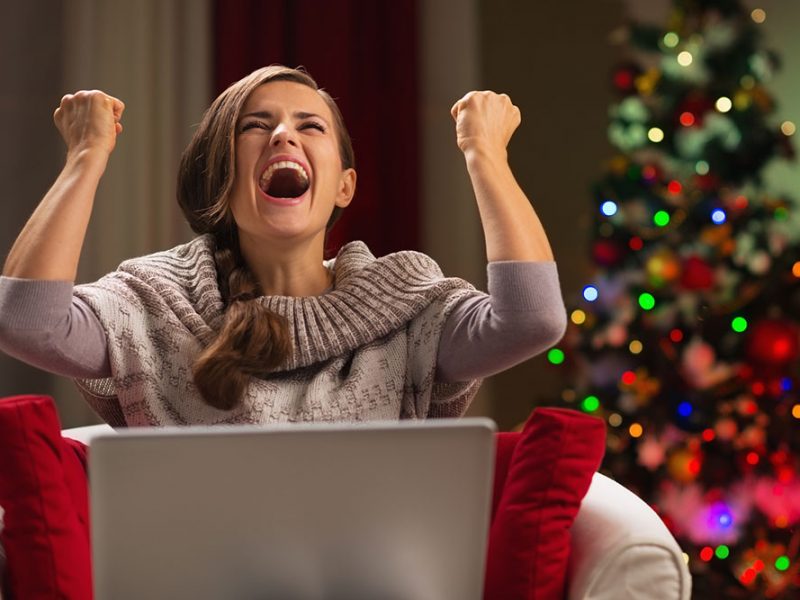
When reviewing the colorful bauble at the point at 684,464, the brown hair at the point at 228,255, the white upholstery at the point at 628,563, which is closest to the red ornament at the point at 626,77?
the colorful bauble at the point at 684,464

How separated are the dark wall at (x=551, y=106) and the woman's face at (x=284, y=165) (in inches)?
83.8

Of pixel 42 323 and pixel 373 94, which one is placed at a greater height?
pixel 373 94

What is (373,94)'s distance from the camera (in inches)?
150

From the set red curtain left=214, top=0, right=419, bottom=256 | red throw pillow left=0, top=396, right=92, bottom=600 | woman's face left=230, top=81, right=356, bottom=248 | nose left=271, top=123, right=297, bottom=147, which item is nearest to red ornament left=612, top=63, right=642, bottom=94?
red curtain left=214, top=0, right=419, bottom=256

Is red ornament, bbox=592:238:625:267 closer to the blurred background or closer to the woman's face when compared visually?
the blurred background

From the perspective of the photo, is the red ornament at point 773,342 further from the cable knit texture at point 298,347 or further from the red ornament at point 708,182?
the cable knit texture at point 298,347

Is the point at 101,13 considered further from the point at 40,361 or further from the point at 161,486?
the point at 161,486

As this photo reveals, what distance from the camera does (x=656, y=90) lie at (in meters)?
3.20

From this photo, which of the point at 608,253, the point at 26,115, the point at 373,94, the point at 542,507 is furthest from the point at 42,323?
the point at 373,94

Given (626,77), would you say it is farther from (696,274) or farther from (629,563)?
(629,563)

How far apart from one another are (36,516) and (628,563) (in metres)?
0.80

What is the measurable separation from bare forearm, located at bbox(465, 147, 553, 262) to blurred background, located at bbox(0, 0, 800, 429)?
1932mm

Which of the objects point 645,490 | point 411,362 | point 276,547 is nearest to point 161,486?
point 276,547

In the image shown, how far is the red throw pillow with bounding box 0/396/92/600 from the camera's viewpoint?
1.45 metres
